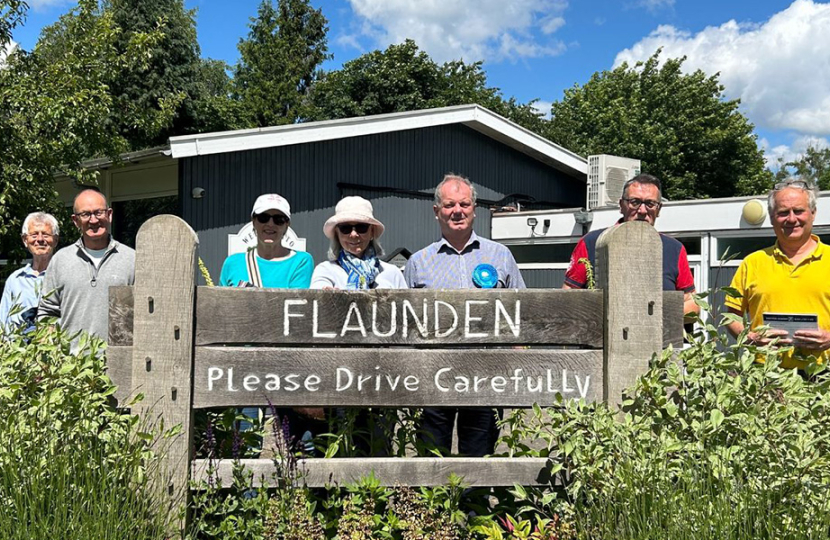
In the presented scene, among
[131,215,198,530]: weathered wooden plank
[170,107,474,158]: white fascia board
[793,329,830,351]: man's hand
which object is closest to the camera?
[131,215,198,530]: weathered wooden plank

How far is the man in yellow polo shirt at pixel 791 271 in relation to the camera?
353 cm

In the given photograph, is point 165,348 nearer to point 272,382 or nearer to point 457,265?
point 272,382

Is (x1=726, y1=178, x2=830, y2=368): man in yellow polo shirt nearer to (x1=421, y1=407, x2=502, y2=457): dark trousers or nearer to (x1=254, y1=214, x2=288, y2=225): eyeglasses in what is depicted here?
(x1=421, y1=407, x2=502, y2=457): dark trousers

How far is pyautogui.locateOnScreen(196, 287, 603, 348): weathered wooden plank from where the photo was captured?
2.69 metres

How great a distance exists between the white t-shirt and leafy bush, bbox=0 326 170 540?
3.66ft

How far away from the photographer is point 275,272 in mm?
3711

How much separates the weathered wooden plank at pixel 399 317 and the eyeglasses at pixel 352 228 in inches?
36.8

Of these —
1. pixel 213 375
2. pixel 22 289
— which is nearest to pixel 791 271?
pixel 213 375

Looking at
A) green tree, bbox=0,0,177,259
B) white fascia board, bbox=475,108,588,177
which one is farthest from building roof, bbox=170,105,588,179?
green tree, bbox=0,0,177,259

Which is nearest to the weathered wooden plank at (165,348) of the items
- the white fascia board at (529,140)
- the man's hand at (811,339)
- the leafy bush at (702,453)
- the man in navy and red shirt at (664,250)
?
the leafy bush at (702,453)

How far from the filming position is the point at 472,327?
9.04 feet

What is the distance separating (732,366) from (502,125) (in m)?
13.9

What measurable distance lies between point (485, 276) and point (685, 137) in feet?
118

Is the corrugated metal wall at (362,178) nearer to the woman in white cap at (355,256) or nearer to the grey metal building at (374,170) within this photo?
the grey metal building at (374,170)
